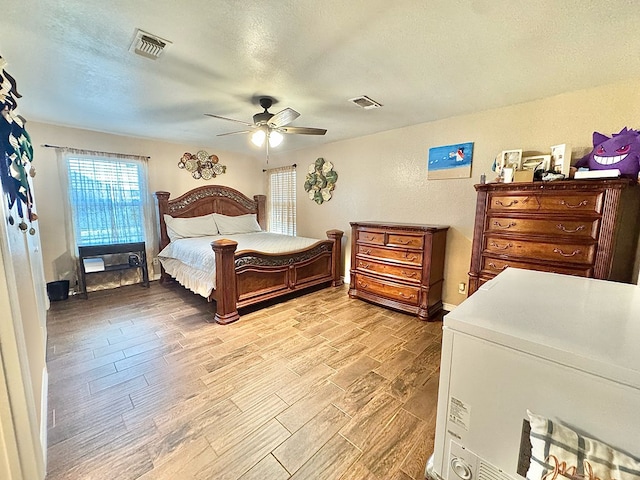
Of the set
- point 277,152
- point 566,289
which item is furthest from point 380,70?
point 277,152

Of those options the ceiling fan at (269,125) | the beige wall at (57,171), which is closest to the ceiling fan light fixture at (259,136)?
the ceiling fan at (269,125)

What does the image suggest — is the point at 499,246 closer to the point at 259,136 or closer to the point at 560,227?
the point at 560,227

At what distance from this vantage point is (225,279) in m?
2.89

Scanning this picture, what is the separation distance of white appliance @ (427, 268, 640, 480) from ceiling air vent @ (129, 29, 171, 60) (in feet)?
7.42

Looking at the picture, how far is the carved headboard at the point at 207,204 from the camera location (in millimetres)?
4312

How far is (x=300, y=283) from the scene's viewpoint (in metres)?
→ 3.75

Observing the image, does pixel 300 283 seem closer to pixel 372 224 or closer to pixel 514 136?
pixel 372 224

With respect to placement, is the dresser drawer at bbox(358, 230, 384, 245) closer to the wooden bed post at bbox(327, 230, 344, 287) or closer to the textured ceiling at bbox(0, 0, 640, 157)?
the wooden bed post at bbox(327, 230, 344, 287)

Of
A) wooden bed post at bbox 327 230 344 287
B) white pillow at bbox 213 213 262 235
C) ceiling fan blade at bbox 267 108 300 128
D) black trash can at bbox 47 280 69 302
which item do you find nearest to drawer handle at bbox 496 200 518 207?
ceiling fan blade at bbox 267 108 300 128

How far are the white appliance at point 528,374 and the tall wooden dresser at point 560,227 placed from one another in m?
0.96

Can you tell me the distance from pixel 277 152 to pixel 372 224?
2845 millimetres

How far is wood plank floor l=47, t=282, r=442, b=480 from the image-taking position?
137cm

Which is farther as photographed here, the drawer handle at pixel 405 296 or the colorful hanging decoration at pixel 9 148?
the drawer handle at pixel 405 296

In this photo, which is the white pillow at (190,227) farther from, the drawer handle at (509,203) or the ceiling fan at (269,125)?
the drawer handle at (509,203)
